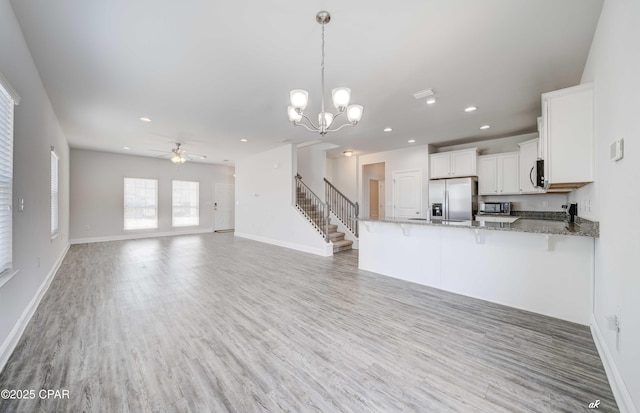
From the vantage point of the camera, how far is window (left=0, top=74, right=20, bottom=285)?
207 centimetres

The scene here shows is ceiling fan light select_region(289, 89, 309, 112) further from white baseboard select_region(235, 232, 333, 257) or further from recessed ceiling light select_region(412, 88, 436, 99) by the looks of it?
white baseboard select_region(235, 232, 333, 257)

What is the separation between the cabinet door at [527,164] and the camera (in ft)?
16.4

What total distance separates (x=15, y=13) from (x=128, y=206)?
760 cm

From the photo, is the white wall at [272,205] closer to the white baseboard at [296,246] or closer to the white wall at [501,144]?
the white baseboard at [296,246]

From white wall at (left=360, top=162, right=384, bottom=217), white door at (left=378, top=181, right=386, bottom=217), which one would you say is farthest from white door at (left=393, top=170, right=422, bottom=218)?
white door at (left=378, top=181, right=386, bottom=217)

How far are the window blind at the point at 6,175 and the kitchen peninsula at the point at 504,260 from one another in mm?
4213

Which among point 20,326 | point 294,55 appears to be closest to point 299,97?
point 294,55

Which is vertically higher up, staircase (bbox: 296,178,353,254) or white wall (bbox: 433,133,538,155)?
white wall (bbox: 433,133,538,155)

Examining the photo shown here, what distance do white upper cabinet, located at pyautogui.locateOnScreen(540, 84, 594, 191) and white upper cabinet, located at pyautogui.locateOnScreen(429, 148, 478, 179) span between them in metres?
3.32

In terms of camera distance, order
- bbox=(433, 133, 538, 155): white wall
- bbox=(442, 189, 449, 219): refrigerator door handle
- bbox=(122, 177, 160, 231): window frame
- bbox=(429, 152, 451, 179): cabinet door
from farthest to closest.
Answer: bbox=(122, 177, 160, 231): window frame → bbox=(429, 152, 451, 179): cabinet door → bbox=(442, 189, 449, 219): refrigerator door handle → bbox=(433, 133, 538, 155): white wall

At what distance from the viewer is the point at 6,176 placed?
2189 mm

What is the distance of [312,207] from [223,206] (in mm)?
4854

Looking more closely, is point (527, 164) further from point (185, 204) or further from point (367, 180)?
point (185, 204)

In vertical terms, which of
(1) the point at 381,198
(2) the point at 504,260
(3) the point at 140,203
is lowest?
(2) the point at 504,260
